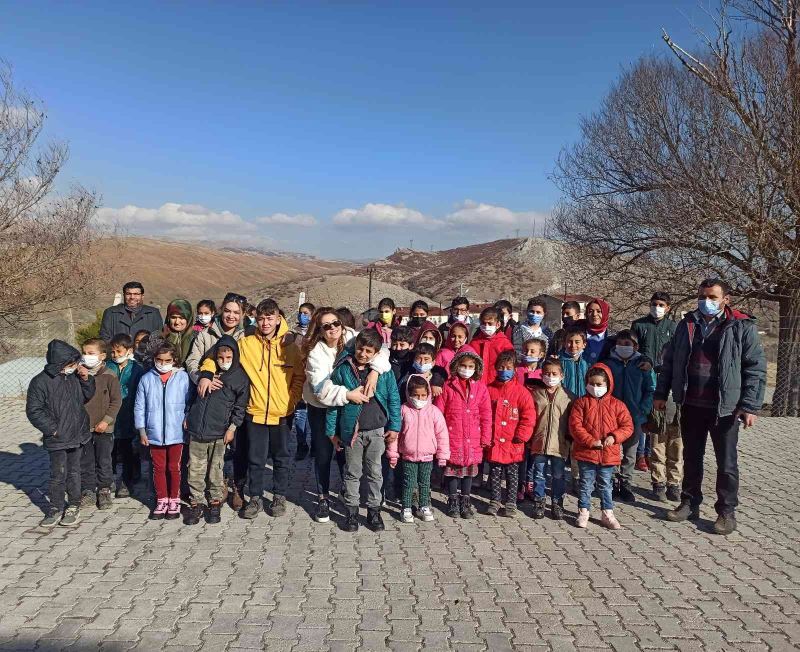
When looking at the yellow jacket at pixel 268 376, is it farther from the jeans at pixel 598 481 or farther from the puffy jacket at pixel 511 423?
the jeans at pixel 598 481

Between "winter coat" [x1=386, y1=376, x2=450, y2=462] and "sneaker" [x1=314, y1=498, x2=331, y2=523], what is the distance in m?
0.71

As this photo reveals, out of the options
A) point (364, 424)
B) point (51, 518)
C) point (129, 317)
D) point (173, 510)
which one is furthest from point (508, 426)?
point (129, 317)

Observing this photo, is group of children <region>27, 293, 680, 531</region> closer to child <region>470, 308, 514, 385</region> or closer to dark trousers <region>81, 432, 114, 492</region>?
dark trousers <region>81, 432, 114, 492</region>

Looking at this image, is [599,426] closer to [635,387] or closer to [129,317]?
[635,387]

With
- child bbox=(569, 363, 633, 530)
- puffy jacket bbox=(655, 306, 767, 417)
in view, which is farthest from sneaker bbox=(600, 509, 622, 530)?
puffy jacket bbox=(655, 306, 767, 417)

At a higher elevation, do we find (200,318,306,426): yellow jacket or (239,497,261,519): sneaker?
(200,318,306,426): yellow jacket

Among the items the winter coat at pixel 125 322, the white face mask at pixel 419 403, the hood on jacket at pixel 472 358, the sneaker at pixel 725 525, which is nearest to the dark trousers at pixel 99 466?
the winter coat at pixel 125 322

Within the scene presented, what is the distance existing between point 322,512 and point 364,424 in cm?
93

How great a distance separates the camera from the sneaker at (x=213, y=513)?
191 inches

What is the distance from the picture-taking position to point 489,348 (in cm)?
571

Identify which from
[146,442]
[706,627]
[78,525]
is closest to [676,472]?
[706,627]

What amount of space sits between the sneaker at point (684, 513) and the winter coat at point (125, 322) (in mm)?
5484

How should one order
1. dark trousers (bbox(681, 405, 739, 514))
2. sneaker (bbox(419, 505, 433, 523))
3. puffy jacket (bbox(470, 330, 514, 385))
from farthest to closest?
1. puffy jacket (bbox(470, 330, 514, 385))
2. sneaker (bbox(419, 505, 433, 523))
3. dark trousers (bbox(681, 405, 739, 514))

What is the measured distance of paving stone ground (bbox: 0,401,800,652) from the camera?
3.28 m
